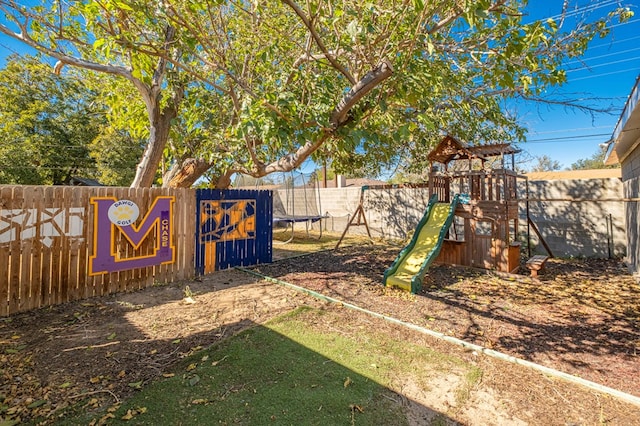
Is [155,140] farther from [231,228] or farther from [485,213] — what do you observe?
[485,213]

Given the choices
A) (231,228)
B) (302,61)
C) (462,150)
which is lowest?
(231,228)

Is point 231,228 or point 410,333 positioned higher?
point 231,228

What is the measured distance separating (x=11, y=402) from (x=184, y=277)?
11.3ft

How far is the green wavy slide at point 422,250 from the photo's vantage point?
5195mm

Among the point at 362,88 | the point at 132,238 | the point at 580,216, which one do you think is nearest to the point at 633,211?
A: the point at 580,216

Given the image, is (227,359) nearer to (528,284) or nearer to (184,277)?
(184,277)

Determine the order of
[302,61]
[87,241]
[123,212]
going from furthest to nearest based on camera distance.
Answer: [302,61]
[123,212]
[87,241]

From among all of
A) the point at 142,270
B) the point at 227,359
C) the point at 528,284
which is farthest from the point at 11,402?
the point at 528,284

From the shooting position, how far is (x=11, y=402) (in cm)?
223

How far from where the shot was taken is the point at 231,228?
643 centimetres

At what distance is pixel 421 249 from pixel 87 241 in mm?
5864

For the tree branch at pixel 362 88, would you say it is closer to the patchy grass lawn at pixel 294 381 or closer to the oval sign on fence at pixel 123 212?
the patchy grass lawn at pixel 294 381

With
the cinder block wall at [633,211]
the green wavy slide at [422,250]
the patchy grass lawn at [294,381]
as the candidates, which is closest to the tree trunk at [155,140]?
the patchy grass lawn at [294,381]

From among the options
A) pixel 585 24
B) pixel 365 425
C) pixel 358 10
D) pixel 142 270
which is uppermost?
pixel 585 24
